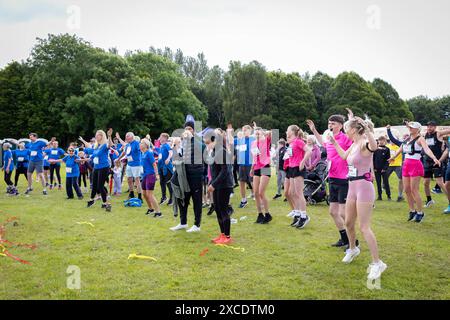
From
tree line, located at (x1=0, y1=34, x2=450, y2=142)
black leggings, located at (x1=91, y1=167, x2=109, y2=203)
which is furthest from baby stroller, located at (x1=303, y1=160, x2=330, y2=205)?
tree line, located at (x1=0, y1=34, x2=450, y2=142)

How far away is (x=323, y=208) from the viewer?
11.8 m

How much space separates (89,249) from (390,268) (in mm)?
5184

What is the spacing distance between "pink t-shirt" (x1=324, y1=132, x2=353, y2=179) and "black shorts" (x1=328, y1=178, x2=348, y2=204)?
8 centimetres

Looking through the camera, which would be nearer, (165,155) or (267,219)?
(267,219)

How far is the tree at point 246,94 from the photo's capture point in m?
61.0

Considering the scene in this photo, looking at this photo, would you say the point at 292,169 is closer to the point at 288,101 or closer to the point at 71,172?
the point at 71,172

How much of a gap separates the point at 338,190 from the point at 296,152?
7.65 ft

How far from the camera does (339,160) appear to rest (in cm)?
665

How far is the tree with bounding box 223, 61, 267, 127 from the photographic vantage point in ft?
200

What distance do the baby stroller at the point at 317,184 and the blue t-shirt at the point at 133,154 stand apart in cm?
549

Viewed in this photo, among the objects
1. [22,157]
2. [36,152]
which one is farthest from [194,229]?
[22,157]

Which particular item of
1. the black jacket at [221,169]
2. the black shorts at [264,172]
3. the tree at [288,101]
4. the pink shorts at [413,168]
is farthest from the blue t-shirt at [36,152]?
the tree at [288,101]

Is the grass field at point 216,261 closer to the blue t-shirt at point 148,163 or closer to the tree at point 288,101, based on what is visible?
the blue t-shirt at point 148,163

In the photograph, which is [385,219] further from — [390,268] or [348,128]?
[348,128]
